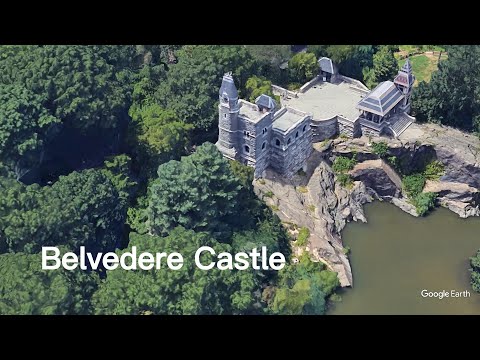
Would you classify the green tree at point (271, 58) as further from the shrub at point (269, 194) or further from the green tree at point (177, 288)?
the green tree at point (177, 288)

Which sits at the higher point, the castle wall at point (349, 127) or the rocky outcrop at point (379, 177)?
the castle wall at point (349, 127)

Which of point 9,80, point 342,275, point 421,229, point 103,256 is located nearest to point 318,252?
point 342,275

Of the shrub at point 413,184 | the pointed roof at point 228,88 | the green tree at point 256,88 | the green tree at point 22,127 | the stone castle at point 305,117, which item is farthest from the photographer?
the shrub at point 413,184

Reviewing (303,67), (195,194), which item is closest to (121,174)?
(195,194)

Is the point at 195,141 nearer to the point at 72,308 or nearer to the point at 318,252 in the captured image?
the point at 318,252

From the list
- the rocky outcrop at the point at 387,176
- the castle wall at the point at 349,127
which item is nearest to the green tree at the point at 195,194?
the rocky outcrop at the point at 387,176

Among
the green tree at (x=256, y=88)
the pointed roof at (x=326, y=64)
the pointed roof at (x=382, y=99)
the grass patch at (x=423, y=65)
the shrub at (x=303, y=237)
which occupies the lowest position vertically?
the shrub at (x=303, y=237)

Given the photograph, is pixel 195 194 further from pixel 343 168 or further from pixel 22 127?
pixel 343 168
